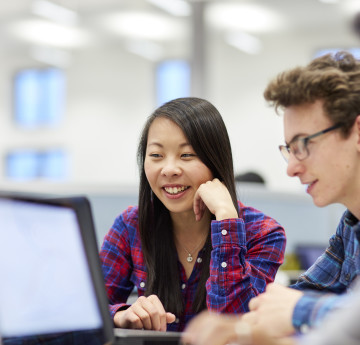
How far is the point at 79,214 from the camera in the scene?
37.0 inches

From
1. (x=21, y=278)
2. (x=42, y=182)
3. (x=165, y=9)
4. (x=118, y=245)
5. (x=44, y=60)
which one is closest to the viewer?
(x=21, y=278)

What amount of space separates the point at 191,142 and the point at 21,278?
0.74 metres

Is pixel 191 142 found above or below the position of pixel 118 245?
above

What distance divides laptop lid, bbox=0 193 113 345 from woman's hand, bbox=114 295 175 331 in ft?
1.12

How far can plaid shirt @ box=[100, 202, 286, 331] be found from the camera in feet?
4.63

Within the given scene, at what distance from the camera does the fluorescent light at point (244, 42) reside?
9164 mm

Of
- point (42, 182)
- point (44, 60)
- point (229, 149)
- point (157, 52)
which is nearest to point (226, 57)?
point (157, 52)

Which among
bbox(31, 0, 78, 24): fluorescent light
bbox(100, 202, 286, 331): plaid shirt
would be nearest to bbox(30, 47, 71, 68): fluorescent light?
bbox(31, 0, 78, 24): fluorescent light

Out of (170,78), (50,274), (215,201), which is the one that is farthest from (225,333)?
(170,78)

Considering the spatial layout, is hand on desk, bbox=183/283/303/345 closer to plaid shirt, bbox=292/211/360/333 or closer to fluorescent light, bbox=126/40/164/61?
plaid shirt, bbox=292/211/360/333

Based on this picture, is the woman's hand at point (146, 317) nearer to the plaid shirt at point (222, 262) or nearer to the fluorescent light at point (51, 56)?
the plaid shirt at point (222, 262)

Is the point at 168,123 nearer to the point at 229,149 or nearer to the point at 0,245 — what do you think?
the point at 229,149

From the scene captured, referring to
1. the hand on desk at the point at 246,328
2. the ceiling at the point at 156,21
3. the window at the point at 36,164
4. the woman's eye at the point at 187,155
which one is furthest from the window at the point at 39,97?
the hand on desk at the point at 246,328

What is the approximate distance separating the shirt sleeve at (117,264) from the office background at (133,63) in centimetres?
500
